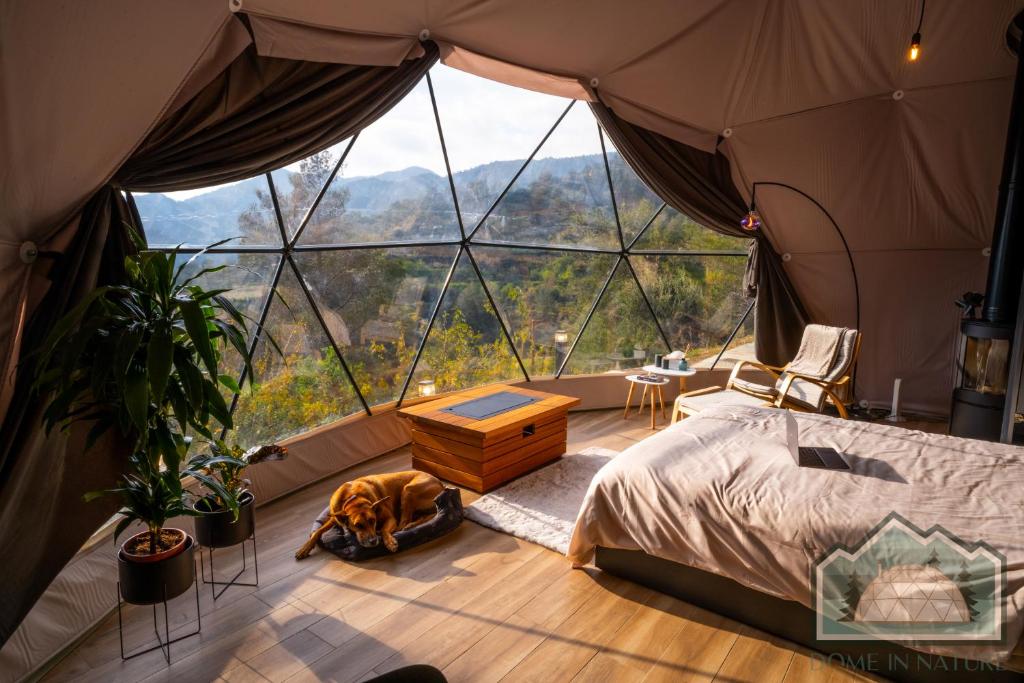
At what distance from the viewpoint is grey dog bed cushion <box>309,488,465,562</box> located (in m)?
3.01

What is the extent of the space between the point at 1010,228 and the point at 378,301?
4658 mm

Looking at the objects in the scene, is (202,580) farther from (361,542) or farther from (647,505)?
(647,505)

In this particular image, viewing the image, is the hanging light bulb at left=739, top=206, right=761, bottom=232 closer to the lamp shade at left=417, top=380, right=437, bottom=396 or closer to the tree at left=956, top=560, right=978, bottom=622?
the lamp shade at left=417, top=380, right=437, bottom=396

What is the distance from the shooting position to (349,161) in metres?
3.96

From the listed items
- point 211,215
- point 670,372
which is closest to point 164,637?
point 211,215

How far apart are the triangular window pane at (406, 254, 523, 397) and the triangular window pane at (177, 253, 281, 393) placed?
4.65ft

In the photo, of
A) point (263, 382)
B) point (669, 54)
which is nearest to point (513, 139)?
point (669, 54)

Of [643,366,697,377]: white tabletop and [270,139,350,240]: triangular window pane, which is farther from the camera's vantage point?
[643,366,697,377]: white tabletop

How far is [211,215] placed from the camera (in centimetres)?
336

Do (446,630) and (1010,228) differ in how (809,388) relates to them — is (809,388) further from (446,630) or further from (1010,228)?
(446,630)

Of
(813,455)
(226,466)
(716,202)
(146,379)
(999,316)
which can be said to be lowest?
(813,455)

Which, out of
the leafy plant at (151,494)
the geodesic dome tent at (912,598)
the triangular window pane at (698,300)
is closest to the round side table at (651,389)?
the triangular window pane at (698,300)

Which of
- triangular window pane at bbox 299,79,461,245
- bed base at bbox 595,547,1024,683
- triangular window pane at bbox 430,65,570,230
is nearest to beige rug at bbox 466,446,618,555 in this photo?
bed base at bbox 595,547,1024,683

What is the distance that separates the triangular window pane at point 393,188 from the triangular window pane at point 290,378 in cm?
50
